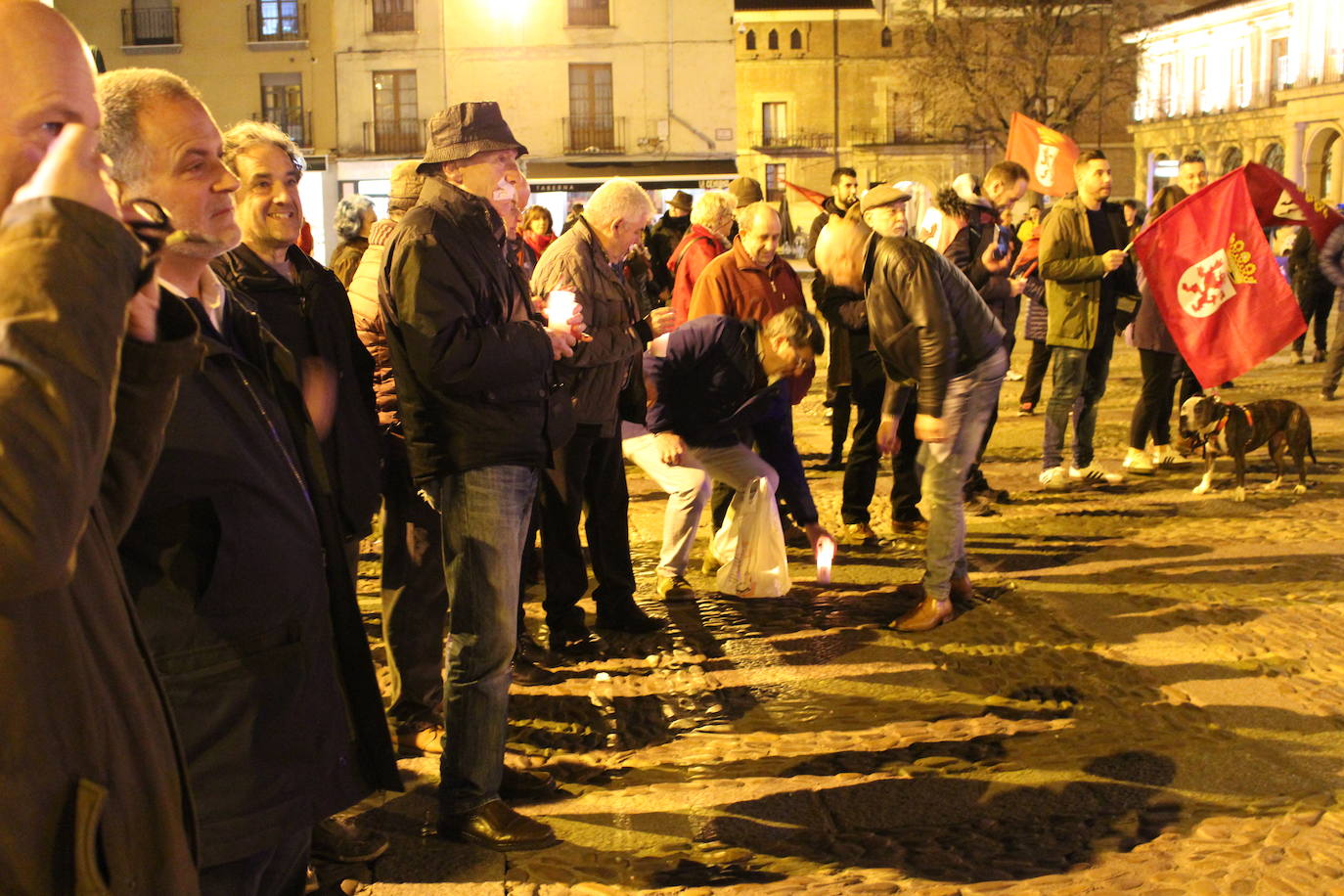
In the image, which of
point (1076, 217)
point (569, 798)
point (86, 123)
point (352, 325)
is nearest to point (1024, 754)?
point (569, 798)

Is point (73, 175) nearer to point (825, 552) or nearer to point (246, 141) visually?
point (246, 141)

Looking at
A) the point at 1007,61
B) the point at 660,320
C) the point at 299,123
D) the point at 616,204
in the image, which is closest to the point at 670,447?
the point at 660,320

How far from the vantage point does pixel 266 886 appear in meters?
2.54

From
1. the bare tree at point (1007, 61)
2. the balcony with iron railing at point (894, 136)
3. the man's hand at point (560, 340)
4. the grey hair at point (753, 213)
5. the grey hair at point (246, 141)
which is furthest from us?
the balcony with iron railing at point (894, 136)

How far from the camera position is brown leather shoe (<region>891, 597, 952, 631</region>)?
6.39 meters

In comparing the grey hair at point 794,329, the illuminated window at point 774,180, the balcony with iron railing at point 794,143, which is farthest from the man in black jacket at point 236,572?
the balcony with iron railing at point 794,143

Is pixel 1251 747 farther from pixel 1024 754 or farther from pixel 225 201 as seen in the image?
pixel 225 201

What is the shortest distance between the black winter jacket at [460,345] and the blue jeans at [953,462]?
265 cm

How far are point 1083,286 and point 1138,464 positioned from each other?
1.61m

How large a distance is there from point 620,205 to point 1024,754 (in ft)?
9.47

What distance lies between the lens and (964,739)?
16.4 ft

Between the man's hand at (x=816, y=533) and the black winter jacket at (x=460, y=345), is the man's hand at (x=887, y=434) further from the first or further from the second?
the black winter jacket at (x=460, y=345)

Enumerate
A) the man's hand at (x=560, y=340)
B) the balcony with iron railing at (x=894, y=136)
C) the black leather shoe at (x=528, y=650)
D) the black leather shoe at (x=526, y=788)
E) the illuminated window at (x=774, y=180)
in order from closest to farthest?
→ 1. the man's hand at (x=560, y=340)
2. the black leather shoe at (x=526, y=788)
3. the black leather shoe at (x=528, y=650)
4. the balcony with iron railing at (x=894, y=136)
5. the illuminated window at (x=774, y=180)

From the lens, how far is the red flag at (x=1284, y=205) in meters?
9.76
